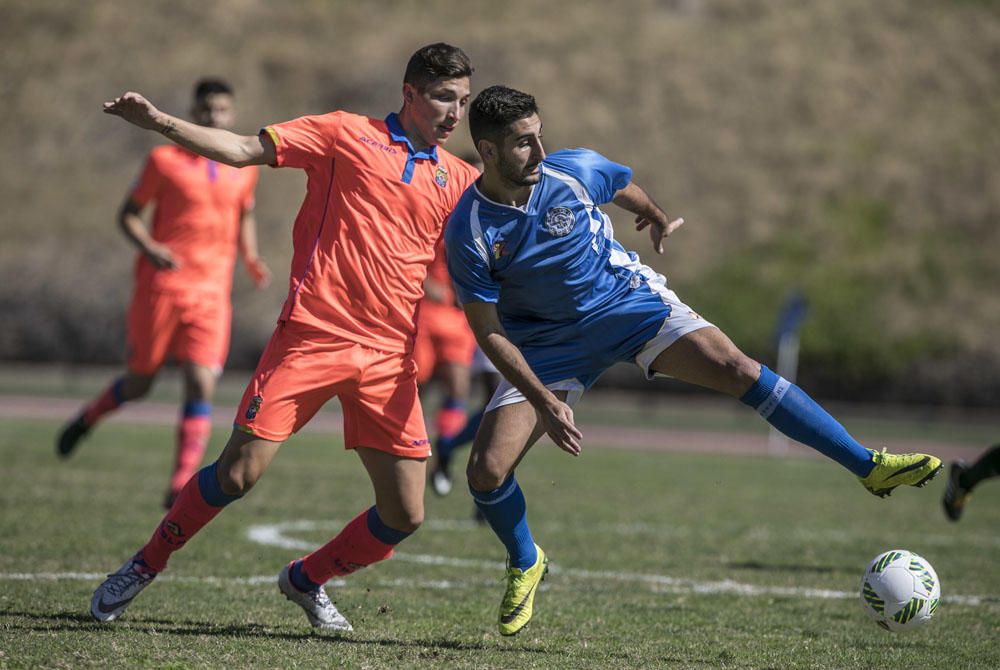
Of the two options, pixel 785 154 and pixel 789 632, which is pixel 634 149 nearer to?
pixel 785 154

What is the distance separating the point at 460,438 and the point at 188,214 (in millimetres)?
2500

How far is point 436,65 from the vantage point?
5.19m

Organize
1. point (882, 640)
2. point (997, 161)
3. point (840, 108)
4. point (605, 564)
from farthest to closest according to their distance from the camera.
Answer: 1. point (840, 108)
2. point (997, 161)
3. point (605, 564)
4. point (882, 640)

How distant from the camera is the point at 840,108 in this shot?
35.7 metres

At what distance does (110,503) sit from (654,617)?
15.9ft

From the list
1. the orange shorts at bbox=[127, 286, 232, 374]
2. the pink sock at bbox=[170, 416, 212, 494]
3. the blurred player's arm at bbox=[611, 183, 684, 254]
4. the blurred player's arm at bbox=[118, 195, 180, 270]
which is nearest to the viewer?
the blurred player's arm at bbox=[611, 183, 684, 254]

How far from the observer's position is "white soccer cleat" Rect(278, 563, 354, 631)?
542 centimetres

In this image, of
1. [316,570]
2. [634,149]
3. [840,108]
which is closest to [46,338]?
[634,149]

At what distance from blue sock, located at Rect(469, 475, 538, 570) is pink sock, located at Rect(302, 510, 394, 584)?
47 centimetres

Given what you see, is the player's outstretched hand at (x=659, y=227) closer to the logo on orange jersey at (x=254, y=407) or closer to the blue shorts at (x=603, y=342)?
the blue shorts at (x=603, y=342)

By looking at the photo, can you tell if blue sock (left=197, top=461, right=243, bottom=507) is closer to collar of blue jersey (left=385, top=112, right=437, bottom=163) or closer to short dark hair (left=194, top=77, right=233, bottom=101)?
collar of blue jersey (left=385, top=112, right=437, bottom=163)

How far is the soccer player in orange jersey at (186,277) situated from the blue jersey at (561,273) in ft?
12.8

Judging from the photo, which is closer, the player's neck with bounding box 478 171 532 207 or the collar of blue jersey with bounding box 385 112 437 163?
the player's neck with bounding box 478 171 532 207

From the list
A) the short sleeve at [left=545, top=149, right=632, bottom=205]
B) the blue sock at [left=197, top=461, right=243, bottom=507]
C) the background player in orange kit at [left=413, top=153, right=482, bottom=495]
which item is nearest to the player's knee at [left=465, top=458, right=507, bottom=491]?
the blue sock at [left=197, top=461, right=243, bottom=507]
